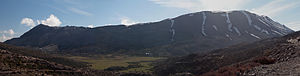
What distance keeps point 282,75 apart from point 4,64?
5085 centimetres

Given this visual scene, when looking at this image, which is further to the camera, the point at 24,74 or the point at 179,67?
the point at 179,67

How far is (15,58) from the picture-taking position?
182 ft

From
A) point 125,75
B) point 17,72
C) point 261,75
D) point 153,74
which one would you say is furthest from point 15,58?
point 261,75

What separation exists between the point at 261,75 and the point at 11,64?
50195mm

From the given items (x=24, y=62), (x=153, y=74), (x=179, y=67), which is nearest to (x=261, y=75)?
(x=24, y=62)

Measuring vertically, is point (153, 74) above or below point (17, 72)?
below

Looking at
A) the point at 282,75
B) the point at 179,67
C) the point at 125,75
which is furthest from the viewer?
the point at 125,75

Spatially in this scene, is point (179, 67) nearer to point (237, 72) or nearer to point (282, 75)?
point (237, 72)

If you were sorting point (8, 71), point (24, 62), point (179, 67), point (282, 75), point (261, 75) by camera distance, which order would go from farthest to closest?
1. point (179, 67)
2. point (24, 62)
3. point (8, 71)
4. point (261, 75)
5. point (282, 75)

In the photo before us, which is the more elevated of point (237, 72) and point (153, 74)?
point (237, 72)

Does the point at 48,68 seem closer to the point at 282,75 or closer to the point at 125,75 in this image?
the point at 125,75

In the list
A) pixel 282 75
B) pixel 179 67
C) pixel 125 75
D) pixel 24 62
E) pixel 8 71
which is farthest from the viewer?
pixel 125 75

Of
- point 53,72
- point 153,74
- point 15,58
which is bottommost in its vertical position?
point 153,74

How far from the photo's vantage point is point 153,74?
3511 inches
